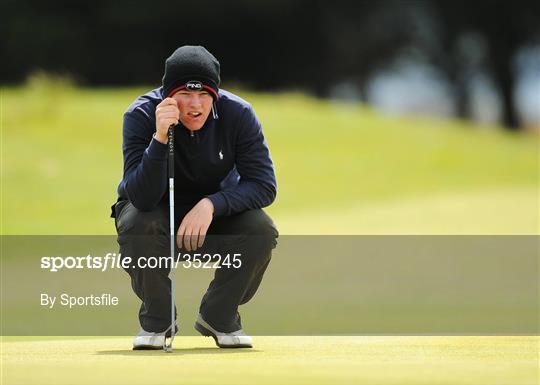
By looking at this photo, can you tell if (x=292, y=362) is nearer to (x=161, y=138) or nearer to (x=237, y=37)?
(x=161, y=138)

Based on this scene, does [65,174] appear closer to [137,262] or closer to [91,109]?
[91,109]

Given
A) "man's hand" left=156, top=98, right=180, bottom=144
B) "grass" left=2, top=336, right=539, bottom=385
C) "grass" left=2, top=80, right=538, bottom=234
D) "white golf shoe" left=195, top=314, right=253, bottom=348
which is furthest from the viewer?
"grass" left=2, top=80, right=538, bottom=234

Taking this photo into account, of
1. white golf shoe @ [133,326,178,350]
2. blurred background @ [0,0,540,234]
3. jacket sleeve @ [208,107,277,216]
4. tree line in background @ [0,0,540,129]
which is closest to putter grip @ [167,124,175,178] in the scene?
jacket sleeve @ [208,107,277,216]

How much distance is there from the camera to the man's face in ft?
Result: 17.7

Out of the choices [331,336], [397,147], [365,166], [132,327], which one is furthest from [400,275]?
[397,147]

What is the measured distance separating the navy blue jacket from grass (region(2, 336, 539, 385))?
0.68 m

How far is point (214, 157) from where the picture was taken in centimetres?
559

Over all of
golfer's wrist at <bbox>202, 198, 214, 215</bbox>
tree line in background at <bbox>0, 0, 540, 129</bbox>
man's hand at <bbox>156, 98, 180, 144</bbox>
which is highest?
tree line in background at <bbox>0, 0, 540, 129</bbox>

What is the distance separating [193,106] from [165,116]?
0.17 meters

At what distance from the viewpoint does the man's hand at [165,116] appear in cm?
529

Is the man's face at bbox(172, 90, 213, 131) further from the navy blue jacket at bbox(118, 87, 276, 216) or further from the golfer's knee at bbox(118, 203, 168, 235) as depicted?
the golfer's knee at bbox(118, 203, 168, 235)

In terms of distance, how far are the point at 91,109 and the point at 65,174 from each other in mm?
5077

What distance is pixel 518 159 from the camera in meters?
25.1

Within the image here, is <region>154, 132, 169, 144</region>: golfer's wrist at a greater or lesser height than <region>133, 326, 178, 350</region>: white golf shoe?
greater
